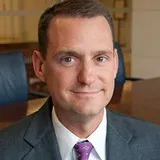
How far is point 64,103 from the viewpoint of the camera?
1.04 meters

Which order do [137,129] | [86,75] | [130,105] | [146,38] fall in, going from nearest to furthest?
[86,75]
[137,129]
[130,105]
[146,38]

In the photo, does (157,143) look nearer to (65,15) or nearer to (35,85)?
(65,15)

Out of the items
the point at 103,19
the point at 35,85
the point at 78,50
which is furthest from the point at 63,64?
the point at 35,85

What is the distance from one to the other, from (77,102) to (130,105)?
1532 millimetres

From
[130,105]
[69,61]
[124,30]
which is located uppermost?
[69,61]

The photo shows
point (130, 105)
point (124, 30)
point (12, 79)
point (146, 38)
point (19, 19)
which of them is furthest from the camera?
point (124, 30)

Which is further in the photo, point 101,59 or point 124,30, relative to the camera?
point 124,30

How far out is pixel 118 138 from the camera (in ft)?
3.95

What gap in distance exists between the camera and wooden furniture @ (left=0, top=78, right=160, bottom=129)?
2281 millimetres

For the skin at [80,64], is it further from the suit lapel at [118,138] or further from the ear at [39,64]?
the suit lapel at [118,138]

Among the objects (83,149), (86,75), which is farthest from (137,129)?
(86,75)

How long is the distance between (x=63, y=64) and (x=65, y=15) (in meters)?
0.13

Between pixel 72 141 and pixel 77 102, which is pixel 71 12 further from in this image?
pixel 72 141

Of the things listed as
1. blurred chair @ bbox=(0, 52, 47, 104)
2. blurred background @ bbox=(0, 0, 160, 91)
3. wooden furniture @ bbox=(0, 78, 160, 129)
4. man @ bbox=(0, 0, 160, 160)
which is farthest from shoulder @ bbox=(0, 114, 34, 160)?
blurred background @ bbox=(0, 0, 160, 91)
